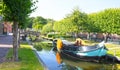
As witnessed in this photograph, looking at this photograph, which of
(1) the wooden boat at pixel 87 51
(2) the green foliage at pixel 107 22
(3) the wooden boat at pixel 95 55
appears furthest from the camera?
(2) the green foliage at pixel 107 22

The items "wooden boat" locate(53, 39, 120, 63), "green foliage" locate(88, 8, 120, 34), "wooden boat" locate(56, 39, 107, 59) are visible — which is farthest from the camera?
"green foliage" locate(88, 8, 120, 34)

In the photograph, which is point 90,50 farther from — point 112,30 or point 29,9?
point 112,30

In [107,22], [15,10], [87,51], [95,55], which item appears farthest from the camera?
[107,22]

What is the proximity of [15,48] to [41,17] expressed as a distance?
135591 millimetres

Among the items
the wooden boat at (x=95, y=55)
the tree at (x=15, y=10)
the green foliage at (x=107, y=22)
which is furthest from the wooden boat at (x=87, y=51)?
the green foliage at (x=107, y=22)

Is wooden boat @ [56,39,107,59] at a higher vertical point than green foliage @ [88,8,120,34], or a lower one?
lower

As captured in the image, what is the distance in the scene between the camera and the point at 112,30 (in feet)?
177

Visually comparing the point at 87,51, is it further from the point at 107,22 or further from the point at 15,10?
the point at 107,22

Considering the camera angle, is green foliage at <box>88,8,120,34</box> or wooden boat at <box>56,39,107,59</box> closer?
wooden boat at <box>56,39,107,59</box>

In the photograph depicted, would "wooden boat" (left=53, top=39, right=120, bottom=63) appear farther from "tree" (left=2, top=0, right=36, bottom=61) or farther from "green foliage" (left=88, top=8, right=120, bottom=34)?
"green foliage" (left=88, top=8, right=120, bottom=34)

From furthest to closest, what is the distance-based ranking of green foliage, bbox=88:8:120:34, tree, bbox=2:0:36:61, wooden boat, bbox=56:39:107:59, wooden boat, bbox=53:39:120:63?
1. green foliage, bbox=88:8:120:34
2. wooden boat, bbox=56:39:107:59
3. wooden boat, bbox=53:39:120:63
4. tree, bbox=2:0:36:61

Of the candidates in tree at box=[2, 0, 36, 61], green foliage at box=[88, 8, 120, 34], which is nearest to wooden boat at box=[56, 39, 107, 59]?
tree at box=[2, 0, 36, 61]

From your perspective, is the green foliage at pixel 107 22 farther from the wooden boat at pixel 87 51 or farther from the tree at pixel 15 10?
the tree at pixel 15 10

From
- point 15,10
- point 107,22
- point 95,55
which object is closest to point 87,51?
point 95,55
